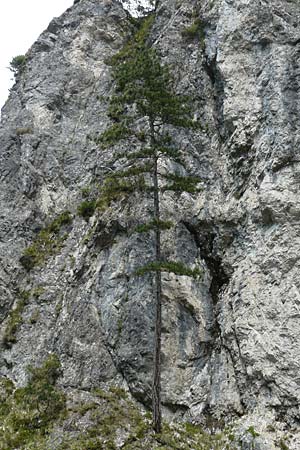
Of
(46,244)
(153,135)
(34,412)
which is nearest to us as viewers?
(34,412)

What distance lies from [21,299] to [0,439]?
7.71 meters

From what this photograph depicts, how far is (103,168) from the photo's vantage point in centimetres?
2584

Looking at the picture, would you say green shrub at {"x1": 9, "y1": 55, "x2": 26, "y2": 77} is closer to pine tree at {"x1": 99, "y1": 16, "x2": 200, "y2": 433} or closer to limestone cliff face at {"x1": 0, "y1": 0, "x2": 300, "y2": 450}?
limestone cliff face at {"x1": 0, "y1": 0, "x2": 300, "y2": 450}

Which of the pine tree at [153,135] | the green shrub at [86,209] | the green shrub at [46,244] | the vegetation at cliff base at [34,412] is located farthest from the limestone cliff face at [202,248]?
the pine tree at [153,135]

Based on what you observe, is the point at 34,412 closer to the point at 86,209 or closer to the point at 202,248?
the point at 202,248

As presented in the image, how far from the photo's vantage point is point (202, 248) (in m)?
20.8

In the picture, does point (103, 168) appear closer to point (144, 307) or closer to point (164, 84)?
point (164, 84)

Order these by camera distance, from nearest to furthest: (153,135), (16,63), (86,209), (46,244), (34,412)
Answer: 1. (34,412)
2. (153,135)
3. (86,209)
4. (46,244)
5. (16,63)

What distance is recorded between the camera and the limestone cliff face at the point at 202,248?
54.3 ft

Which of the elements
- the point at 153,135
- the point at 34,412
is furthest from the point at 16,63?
the point at 34,412

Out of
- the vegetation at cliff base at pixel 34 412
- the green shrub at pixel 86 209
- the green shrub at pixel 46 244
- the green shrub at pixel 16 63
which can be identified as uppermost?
the green shrub at pixel 16 63

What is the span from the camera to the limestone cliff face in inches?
651

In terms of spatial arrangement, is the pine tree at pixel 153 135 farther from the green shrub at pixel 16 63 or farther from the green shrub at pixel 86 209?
the green shrub at pixel 16 63

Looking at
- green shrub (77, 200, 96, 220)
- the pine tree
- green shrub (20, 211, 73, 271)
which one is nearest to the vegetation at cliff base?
the pine tree
